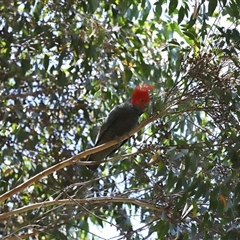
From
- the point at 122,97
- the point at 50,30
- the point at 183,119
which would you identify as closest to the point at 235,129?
the point at 183,119

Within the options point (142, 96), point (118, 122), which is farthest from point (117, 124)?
point (142, 96)

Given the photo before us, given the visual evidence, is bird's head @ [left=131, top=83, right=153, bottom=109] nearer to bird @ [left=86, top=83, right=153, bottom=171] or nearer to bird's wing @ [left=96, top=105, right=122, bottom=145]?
bird @ [left=86, top=83, right=153, bottom=171]

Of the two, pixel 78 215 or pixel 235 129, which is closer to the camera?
pixel 235 129

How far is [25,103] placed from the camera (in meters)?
4.68

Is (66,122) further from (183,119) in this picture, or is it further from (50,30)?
(183,119)

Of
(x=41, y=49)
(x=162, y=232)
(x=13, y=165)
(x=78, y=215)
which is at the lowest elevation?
(x=162, y=232)

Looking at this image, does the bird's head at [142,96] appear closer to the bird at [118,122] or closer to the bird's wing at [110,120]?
the bird at [118,122]

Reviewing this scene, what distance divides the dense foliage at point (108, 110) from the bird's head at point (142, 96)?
4.5 inches

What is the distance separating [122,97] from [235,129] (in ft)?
4.84

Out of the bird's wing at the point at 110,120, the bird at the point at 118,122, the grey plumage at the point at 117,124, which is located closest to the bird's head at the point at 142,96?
the bird at the point at 118,122

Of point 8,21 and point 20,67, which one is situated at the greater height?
point 8,21

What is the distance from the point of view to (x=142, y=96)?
3.95 metres

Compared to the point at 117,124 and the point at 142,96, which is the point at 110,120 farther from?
the point at 142,96

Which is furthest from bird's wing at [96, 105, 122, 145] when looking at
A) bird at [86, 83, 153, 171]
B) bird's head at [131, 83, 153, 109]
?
bird's head at [131, 83, 153, 109]
